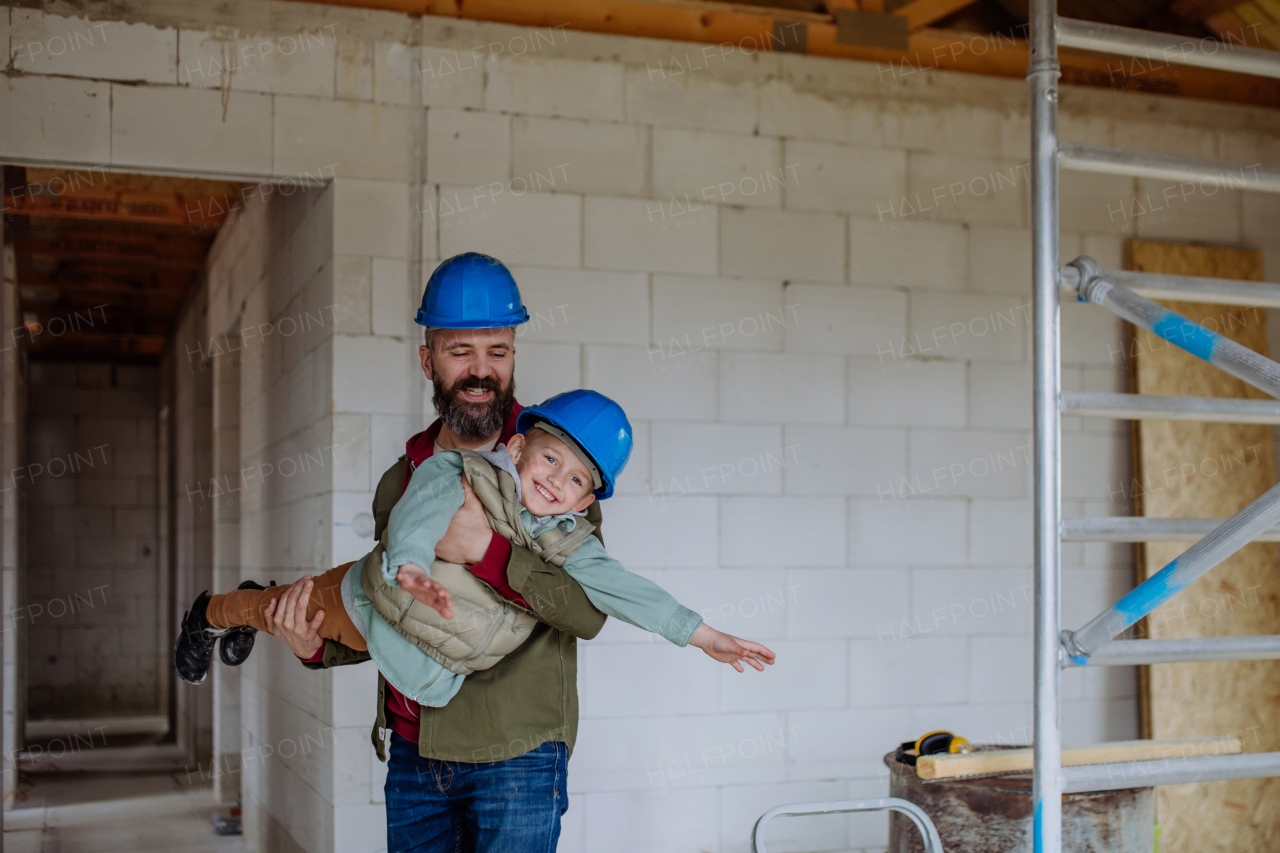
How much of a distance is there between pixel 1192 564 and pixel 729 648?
0.81 meters

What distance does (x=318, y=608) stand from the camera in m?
2.18

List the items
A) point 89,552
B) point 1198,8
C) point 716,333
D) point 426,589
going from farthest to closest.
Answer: point 89,552, point 1198,8, point 716,333, point 426,589

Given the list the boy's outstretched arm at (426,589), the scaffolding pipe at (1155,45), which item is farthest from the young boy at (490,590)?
the scaffolding pipe at (1155,45)

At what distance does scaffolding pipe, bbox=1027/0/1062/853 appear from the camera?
1982mm

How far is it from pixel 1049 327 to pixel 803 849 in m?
2.58

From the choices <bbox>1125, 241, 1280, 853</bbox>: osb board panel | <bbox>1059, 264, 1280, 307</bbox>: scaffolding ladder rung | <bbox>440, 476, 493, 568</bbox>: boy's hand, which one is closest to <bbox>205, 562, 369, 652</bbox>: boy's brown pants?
<bbox>440, 476, 493, 568</bbox>: boy's hand

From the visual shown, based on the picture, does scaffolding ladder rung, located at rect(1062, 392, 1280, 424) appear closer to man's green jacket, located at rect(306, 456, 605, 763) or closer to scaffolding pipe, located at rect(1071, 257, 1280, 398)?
scaffolding pipe, located at rect(1071, 257, 1280, 398)

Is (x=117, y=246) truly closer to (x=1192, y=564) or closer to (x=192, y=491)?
(x=192, y=491)

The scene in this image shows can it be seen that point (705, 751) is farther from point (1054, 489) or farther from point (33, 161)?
point (33, 161)

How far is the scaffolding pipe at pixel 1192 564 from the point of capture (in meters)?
1.96

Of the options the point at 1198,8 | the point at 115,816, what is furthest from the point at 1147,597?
the point at 115,816

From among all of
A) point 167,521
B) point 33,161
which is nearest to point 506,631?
A: point 33,161

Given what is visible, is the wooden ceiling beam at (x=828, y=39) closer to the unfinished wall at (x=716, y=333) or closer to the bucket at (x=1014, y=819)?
the unfinished wall at (x=716, y=333)

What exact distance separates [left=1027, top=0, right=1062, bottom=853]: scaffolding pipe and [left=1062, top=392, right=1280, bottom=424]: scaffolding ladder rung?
48mm
